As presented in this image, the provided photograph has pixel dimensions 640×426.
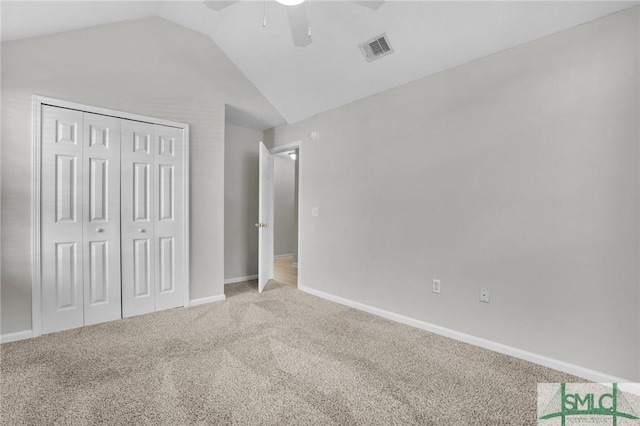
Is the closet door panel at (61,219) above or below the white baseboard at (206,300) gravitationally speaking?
above

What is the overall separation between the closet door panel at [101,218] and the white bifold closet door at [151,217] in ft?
0.21

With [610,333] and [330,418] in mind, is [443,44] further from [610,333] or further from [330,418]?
[330,418]

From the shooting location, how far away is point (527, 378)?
186cm

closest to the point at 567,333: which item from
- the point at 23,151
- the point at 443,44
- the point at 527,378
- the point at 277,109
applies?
the point at 527,378

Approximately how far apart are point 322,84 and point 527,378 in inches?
122

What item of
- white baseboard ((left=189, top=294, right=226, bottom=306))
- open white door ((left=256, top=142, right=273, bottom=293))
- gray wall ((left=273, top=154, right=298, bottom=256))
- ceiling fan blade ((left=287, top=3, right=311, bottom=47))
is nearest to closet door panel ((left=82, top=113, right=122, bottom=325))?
white baseboard ((left=189, top=294, right=226, bottom=306))

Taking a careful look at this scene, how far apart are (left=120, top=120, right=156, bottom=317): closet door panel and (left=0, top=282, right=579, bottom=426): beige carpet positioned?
28 centimetres

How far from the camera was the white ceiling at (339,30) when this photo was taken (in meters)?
2.03

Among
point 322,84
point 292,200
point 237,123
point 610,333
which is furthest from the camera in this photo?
point 292,200

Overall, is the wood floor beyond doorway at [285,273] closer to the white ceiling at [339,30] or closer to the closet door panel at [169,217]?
the closet door panel at [169,217]

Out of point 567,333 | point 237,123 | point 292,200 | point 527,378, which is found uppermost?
point 237,123

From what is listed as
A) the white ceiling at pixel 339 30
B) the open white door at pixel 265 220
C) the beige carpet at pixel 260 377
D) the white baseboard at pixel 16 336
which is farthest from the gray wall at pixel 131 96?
the beige carpet at pixel 260 377

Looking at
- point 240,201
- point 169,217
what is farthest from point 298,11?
point 240,201

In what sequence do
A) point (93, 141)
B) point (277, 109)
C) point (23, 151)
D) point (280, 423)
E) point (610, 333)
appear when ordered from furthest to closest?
point (277, 109), point (93, 141), point (23, 151), point (610, 333), point (280, 423)
